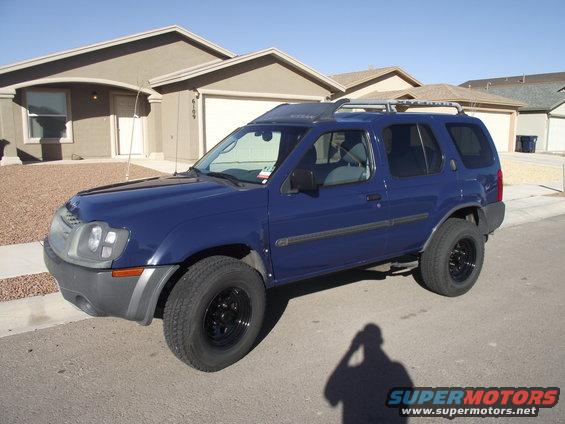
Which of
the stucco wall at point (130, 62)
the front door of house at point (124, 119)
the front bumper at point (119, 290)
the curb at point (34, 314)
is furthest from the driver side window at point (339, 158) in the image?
the front door of house at point (124, 119)

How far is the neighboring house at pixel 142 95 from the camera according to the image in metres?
16.9

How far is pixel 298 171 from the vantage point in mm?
4082

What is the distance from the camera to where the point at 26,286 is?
5.40 metres

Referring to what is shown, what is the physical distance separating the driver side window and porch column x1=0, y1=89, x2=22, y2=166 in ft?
47.9

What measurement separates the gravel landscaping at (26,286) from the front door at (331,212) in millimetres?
2690

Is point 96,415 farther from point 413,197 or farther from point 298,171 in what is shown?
point 413,197

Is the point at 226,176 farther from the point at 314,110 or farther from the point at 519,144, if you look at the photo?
the point at 519,144

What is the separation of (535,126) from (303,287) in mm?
35315

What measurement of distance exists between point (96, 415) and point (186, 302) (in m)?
0.91

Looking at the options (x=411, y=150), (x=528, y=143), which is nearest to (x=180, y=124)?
(x=411, y=150)

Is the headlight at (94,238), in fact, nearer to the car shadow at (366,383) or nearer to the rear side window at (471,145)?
the car shadow at (366,383)

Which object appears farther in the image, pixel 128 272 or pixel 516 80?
pixel 516 80

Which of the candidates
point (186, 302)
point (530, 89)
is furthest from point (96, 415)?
point (530, 89)

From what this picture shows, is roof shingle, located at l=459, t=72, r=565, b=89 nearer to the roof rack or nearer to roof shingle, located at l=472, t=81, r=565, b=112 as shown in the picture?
roof shingle, located at l=472, t=81, r=565, b=112
